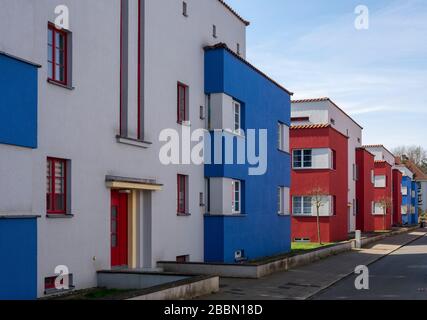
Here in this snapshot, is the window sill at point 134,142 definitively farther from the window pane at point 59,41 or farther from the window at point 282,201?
the window at point 282,201

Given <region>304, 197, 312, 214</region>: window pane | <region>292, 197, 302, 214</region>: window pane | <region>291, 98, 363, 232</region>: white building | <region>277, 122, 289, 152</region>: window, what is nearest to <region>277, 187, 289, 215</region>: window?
<region>277, 122, 289, 152</region>: window

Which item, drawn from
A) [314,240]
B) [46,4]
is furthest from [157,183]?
[314,240]

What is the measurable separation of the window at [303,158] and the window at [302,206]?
2.03 meters

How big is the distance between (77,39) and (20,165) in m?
4.59

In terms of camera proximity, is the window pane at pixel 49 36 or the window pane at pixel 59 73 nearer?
the window pane at pixel 49 36

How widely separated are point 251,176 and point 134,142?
8.88 metres

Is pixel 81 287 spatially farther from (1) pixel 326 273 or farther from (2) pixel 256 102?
(2) pixel 256 102

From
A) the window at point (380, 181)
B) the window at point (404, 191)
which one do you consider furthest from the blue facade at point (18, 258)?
the window at point (404, 191)

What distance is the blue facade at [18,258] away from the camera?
467 inches

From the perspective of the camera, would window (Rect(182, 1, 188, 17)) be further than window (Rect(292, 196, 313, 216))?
No

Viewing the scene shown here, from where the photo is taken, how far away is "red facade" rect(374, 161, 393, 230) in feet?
214

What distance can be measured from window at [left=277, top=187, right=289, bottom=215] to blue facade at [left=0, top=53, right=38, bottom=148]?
1905 cm

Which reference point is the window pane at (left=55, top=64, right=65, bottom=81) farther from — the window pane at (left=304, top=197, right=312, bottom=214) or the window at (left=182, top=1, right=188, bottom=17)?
the window pane at (left=304, top=197, right=312, bottom=214)

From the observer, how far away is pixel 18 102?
12.4 metres
